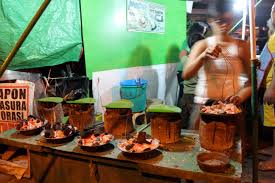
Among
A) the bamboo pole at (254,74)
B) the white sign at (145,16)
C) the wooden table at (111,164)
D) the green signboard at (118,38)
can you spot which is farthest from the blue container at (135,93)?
the bamboo pole at (254,74)

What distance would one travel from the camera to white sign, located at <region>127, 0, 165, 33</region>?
5.45 metres

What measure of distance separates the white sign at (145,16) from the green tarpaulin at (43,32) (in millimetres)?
1499

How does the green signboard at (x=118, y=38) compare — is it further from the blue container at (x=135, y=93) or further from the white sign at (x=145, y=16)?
the blue container at (x=135, y=93)

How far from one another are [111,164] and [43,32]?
8.01 feet

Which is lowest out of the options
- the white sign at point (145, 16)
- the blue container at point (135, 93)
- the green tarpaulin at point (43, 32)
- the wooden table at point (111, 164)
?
the wooden table at point (111, 164)

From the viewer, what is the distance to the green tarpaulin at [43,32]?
3496mm

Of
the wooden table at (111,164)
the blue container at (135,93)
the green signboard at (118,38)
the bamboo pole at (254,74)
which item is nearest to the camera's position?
the bamboo pole at (254,74)

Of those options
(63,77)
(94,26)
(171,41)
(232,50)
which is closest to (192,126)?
(232,50)

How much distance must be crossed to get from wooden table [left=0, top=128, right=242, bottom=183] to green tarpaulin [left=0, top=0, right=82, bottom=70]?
3.92 feet

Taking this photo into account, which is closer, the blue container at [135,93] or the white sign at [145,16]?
the blue container at [135,93]

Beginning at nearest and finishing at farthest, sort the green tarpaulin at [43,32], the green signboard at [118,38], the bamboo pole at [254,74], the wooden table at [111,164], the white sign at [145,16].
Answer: the bamboo pole at [254,74] < the wooden table at [111,164] < the green tarpaulin at [43,32] < the green signboard at [118,38] < the white sign at [145,16]

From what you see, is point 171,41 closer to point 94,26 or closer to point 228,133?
point 94,26

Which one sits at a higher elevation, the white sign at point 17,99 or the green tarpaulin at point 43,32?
the green tarpaulin at point 43,32

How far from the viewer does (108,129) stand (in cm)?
283
